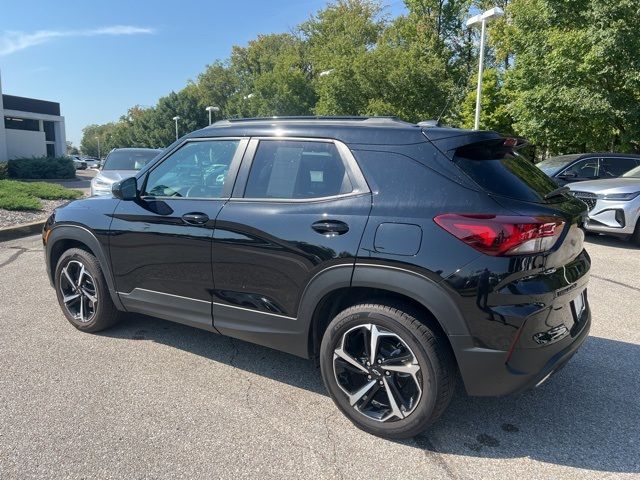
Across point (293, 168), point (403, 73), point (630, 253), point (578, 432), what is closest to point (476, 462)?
point (578, 432)

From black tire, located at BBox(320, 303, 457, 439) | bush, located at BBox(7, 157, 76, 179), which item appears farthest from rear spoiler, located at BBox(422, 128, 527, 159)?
bush, located at BBox(7, 157, 76, 179)

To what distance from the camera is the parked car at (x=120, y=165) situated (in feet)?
33.3

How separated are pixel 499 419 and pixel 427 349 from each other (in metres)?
0.88

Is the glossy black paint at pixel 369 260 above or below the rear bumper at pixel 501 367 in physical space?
above

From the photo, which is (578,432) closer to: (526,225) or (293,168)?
(526,225)

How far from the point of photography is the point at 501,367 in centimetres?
246

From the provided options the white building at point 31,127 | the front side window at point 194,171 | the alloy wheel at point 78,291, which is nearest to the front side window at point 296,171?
the front side window at point 194,171

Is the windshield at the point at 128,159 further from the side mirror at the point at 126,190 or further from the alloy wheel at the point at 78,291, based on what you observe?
the side mirror at the point at 126,190

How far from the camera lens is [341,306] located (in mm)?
2973

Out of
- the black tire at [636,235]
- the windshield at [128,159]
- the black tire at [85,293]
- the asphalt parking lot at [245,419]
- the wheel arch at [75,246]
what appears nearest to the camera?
the asphalt parking lot at [245,419]

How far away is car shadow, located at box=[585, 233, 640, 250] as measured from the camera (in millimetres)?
8672

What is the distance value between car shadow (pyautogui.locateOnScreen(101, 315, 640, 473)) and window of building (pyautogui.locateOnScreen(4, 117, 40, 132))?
41.9 m

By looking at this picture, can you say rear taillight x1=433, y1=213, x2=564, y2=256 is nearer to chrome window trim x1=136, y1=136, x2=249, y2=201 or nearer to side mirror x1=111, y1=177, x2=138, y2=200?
chrome window trim x1=136, y1=136, x2=249, y2=201

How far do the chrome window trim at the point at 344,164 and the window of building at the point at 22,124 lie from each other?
42383mm
